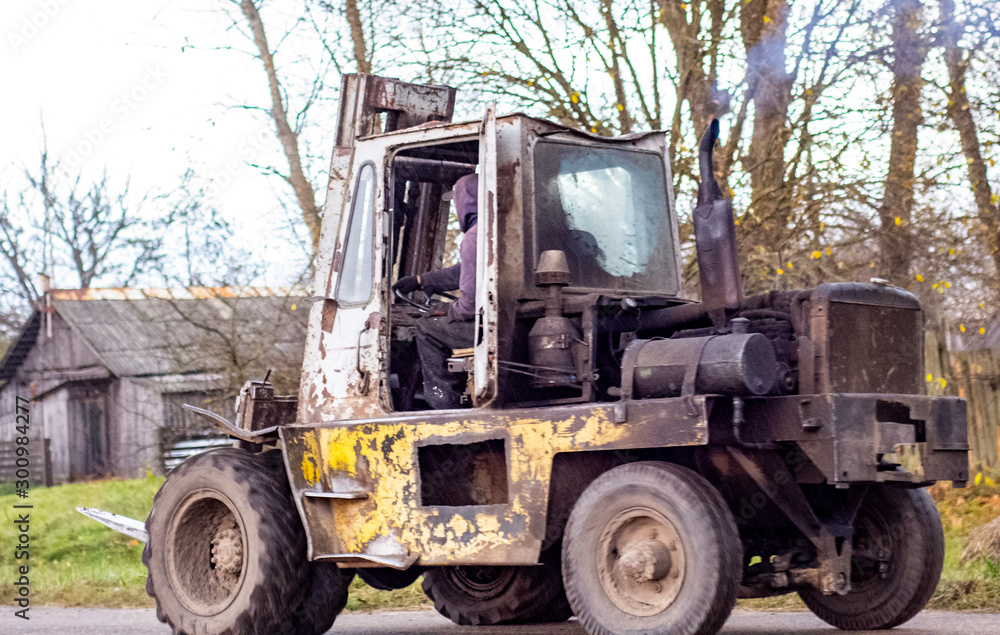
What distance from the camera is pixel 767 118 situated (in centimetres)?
1243

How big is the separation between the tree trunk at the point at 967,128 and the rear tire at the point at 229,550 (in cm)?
754

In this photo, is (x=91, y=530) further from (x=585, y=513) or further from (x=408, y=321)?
(x=585, y=513)

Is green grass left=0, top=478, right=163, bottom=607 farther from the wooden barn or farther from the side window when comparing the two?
the wooden barn

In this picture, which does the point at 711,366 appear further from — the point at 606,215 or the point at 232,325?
the point at 232,325

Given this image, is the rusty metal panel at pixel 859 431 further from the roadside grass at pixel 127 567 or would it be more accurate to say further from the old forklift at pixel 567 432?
the roadside grass at pixel 127 567

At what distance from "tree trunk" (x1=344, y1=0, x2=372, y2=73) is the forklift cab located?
6.50 metres

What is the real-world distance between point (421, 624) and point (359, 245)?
104 inches

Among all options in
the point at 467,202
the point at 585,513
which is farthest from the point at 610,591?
the point at 467,202

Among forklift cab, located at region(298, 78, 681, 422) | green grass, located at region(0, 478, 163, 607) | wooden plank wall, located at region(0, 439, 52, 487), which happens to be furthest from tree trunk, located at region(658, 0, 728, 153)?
wooden plank wall, located at region(0, 439, 52, 487)

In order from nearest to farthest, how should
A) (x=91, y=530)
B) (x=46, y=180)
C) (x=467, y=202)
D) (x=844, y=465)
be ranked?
(x=844, y=465)
(x=467, y=202)
(x=91, y=530)
(x=46, y=180)

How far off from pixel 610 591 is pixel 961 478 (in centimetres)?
165

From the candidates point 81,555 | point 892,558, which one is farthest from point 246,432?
point 81,555

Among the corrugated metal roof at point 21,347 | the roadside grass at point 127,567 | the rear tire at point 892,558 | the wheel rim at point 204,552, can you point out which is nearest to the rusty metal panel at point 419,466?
the wheel rim at point 204,552

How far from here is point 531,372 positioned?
231 inches
